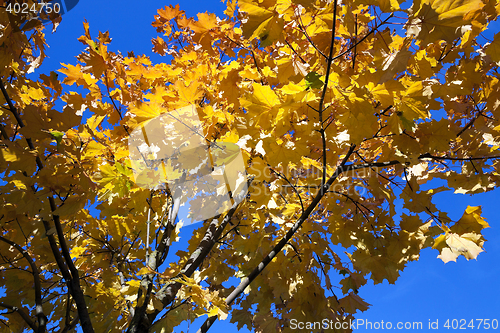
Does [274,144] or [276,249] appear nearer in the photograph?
[274,144]

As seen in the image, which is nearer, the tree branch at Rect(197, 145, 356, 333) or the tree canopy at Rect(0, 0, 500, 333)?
the tree canopy at Rect(0, 0, 500, 333)

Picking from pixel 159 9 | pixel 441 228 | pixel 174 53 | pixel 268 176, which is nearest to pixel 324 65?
pixel 268 176

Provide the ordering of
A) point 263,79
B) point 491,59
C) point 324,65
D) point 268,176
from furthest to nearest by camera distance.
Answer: point 263,79, point 268,176, point 491,59, point 324,65

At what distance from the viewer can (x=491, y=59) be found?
1733 millimetres

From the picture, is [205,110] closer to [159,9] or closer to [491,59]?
[491,59]

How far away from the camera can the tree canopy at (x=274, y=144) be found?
144cm

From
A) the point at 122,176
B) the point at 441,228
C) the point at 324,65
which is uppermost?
the point at 324,65

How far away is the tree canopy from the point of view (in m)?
1.44

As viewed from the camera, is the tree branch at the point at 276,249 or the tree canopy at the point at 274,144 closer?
the tree canopy at the point at 274,144

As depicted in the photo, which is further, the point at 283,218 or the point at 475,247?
the point at 283,218

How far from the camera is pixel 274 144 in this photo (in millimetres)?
1685

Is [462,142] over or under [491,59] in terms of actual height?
under

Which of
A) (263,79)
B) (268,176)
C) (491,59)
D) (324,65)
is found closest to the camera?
(324,65)

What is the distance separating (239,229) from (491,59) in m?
2.92
